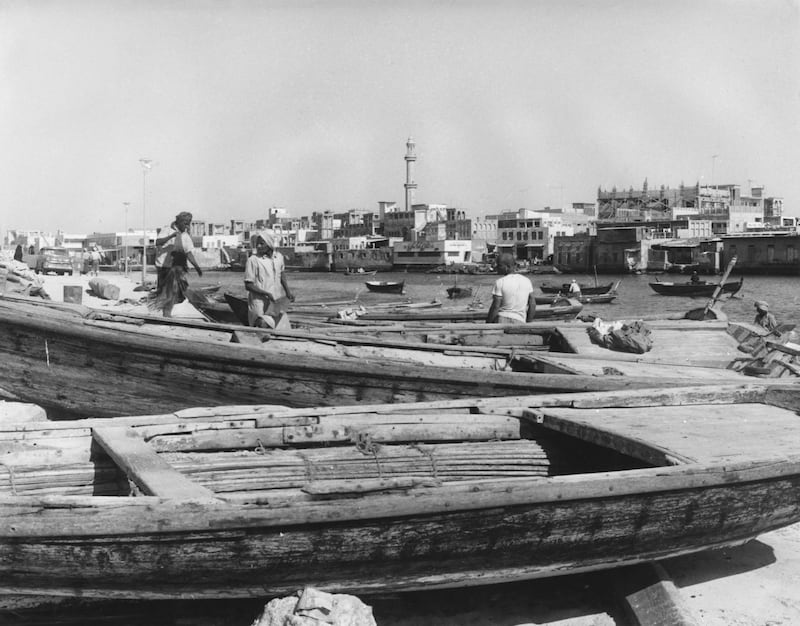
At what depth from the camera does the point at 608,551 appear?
427cm

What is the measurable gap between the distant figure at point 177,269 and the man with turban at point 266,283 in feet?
6.15

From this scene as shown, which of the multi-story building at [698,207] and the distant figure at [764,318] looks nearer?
the distant figure at [764,318]

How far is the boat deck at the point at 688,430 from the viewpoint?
4512 millimetres

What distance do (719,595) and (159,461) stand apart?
10.3ft

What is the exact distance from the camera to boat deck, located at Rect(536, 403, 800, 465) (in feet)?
14.8

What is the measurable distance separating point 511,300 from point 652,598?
17.7ft

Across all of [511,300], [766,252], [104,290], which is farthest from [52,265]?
[766,252]

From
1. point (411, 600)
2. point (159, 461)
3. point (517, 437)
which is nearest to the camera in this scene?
point (159, 461)

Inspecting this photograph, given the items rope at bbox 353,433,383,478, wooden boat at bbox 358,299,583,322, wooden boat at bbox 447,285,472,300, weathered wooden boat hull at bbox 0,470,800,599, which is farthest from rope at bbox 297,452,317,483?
wooden boat at bbox 447,285,472,300

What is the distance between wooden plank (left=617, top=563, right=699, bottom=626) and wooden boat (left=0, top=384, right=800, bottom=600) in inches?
6.0

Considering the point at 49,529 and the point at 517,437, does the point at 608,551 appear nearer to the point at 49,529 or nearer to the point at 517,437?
the point at 517,437

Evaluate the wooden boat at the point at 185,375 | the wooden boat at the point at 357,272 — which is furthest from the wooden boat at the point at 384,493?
the wooden boat at the point at 357,272

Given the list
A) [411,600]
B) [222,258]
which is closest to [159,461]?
[411,600]

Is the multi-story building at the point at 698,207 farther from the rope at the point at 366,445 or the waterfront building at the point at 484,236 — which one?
the rope at the point at 366,445
